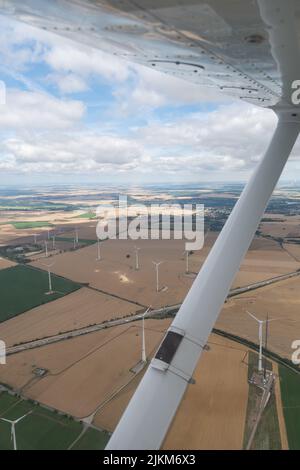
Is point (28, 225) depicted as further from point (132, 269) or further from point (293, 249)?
point (293, 249)

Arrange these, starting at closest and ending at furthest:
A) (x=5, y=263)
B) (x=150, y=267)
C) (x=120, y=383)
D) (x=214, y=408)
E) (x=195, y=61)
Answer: (x=195, y=61)
(x=214, y=408)
(x=120, y=383)
(x=150, y=267)
(x=5, y=263)

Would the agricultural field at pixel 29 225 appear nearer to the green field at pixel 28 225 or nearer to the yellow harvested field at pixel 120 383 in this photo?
the green field at pixel 28 225

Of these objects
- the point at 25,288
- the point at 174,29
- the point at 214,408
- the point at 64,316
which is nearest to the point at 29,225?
the point at 25,288

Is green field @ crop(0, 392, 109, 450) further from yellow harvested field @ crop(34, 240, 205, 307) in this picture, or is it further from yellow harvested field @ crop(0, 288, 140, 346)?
yellow harvested field @ crop(34, 240, 205, 307)

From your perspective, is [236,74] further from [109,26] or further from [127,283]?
[127,283]

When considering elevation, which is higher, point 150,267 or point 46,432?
point 150,267

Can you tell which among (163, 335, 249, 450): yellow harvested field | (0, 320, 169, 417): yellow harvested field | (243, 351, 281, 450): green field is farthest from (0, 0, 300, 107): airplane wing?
(0, 320, 169, 417): yellow harvested field
